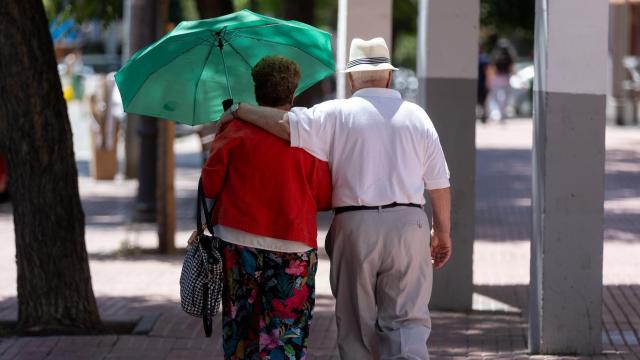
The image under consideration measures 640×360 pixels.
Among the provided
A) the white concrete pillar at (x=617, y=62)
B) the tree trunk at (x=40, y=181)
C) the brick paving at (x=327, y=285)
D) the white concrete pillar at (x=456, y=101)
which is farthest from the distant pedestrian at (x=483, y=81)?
the tree trunk at (x=40, y=181)

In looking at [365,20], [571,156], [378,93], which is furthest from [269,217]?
[365,20]

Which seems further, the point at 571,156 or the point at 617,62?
the point at 617,62

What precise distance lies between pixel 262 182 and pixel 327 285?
16.7 ft

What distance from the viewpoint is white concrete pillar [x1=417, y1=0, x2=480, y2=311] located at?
9430 millimetres

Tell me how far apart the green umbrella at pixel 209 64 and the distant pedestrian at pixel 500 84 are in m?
26.6

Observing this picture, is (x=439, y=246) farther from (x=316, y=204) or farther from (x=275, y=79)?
(x=275, y=79)

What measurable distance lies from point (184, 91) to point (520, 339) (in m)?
3.22

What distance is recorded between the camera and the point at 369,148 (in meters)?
5.68

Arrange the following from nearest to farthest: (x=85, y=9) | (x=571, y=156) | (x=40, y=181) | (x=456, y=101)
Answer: (x=571, y=156) → (x=40, y=181) → (x=456, y=101) → (x=85, y=9)

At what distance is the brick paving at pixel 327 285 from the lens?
8.00 metres

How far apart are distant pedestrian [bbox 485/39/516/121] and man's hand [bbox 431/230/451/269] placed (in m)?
26.8

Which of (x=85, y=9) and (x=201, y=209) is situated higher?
(x=85, y=9)

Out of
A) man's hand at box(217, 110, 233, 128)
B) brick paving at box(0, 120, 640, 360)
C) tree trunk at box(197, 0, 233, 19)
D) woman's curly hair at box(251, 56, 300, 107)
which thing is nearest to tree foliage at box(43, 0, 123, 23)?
tree trunk at box(197, 0, 233, 19)

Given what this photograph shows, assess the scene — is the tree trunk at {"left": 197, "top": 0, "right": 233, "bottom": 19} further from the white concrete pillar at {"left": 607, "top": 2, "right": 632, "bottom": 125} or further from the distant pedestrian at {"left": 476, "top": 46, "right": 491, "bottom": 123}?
the distant pedestrian at {"left": 476, "top": 46, "right": 491, "bottom": 123}
